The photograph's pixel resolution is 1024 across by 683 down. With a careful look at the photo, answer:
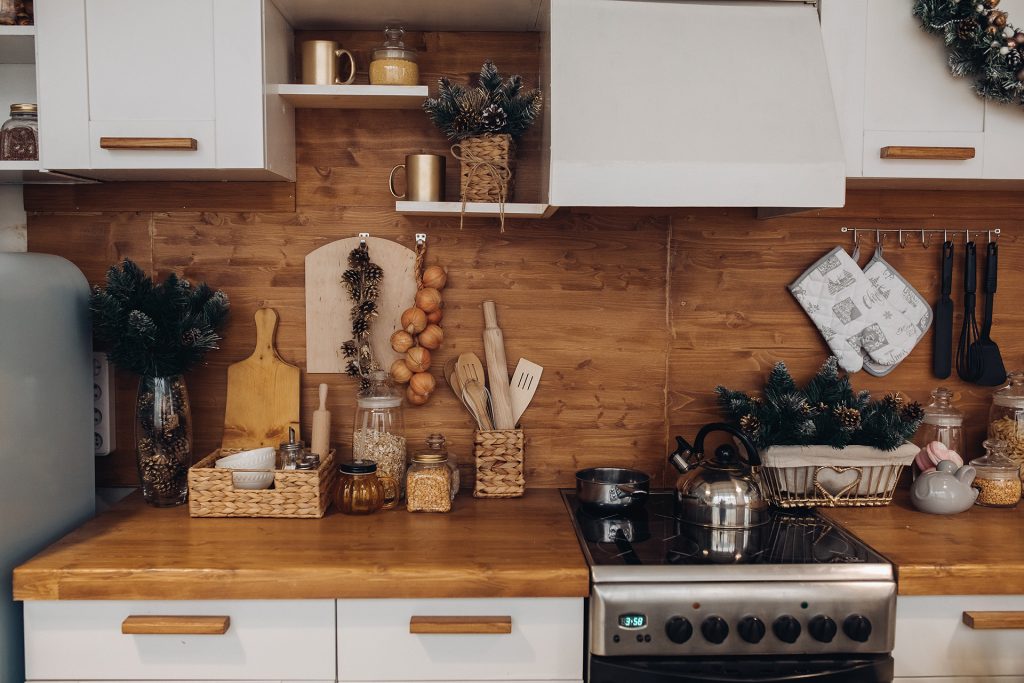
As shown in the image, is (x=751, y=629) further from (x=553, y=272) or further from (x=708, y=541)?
(x=553, y=272)

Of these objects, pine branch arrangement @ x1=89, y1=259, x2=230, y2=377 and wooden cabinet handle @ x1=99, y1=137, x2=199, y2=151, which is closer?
wooden cabinet handle @ x1=99, y1=137, x2=199, y2=151

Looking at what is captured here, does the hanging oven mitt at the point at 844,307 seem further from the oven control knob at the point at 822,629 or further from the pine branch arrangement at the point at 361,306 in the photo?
the pine branch arrangement at the point at 361,306

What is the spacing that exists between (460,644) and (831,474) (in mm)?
1014

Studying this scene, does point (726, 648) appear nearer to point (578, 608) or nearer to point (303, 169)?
point (578, 608)

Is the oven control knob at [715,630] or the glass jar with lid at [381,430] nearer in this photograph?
the oven control knob at [715,630]

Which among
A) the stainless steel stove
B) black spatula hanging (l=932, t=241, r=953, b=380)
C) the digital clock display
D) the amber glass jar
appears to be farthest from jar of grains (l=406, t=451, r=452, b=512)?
black spatula hanging (l=932, t=241, r=953, b=380)

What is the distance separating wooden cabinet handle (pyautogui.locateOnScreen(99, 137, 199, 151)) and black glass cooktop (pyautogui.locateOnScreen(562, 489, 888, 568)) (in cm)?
121

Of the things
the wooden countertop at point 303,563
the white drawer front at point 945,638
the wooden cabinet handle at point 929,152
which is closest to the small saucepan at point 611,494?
the wooden countertop at point 303,563

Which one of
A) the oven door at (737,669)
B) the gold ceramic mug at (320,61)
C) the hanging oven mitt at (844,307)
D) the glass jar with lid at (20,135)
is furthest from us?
the hanging oven mitt at (844,307)

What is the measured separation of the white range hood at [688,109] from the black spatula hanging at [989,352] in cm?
77

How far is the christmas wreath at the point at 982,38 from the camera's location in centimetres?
186

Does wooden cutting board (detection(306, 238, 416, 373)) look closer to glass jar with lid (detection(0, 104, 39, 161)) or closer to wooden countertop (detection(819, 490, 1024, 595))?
glass jar with lid (detection(0, 104, 39, 161))

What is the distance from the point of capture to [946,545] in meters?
1.82

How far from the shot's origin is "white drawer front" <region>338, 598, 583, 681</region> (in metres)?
1.69
